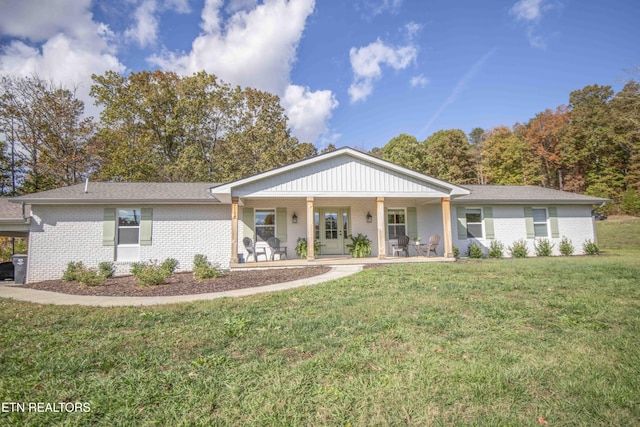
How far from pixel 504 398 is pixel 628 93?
30.2 meters

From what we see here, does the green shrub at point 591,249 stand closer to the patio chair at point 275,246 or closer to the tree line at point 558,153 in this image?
the patio chair at point 275,246

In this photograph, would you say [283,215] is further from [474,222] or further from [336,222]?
[474,222]

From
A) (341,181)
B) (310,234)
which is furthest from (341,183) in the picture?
(310,234)

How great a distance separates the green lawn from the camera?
228 cm

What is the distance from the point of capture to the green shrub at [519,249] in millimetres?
13614

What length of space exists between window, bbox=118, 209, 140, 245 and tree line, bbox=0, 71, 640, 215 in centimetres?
1093

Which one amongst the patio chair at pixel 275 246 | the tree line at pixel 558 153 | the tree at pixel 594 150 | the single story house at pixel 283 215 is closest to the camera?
the single story house at pixel 283 215

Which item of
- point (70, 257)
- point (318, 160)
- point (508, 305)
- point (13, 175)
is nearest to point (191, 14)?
point (318, 160)

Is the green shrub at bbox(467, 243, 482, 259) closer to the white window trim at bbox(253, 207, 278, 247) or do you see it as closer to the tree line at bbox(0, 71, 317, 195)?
the white window trim at bbox(253, 207, 278, 247)

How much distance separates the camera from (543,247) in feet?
46.2

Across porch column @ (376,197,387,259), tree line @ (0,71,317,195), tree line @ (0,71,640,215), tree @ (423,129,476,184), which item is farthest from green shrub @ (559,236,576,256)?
tree line @ (0,71,317,195)

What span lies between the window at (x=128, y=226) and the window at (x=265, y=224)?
4.54 meters

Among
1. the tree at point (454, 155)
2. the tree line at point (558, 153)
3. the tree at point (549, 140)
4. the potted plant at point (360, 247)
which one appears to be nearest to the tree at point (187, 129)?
the potted plant at point (360, 247)

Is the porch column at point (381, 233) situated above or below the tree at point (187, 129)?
below
